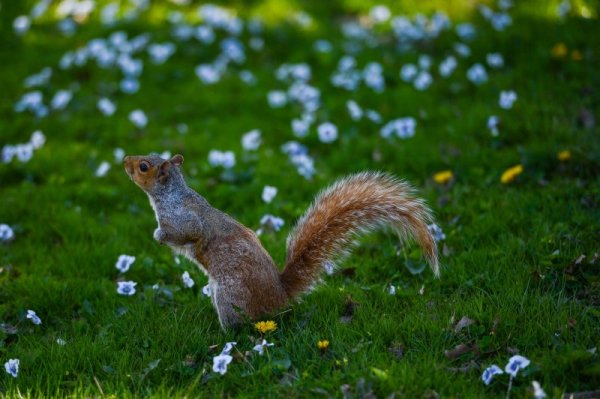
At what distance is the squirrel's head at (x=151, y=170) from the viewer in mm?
3885

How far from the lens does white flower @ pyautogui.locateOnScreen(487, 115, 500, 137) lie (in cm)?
553

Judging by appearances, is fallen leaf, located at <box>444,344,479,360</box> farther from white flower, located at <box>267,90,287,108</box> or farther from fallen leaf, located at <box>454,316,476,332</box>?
white flower, located at <box>267,90,287,108</box>

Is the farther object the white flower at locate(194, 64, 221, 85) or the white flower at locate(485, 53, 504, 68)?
the white flower at locate(194, 64, 221, 85)

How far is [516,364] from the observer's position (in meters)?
2.94

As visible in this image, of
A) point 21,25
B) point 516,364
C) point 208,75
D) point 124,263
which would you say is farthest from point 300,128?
point 21,25

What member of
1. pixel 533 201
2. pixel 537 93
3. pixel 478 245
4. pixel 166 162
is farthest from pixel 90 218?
pixel 537 93

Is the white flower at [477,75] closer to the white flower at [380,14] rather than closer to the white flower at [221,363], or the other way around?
the white flower at [380,14]

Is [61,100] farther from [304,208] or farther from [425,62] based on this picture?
[425,62]

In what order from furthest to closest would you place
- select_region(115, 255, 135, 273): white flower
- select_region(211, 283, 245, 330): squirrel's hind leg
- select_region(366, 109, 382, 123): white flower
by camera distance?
select_region(366, 109, 382, 123): white flower, select_region(115, 255, 135, 273): white flower, select_region(211, 283, 245, 330): squirrel's hind leg

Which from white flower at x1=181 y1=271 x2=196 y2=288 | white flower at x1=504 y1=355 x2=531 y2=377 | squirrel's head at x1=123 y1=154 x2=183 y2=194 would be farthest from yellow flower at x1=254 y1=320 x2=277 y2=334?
white flower at x1=504 y1=355 x2=531 y2=377

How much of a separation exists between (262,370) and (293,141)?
321cm

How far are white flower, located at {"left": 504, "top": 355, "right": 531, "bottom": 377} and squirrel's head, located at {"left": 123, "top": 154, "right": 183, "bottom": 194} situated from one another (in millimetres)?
2017

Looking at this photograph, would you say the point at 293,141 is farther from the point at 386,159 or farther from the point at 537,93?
the point at 537,93

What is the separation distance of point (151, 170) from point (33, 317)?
101cm
